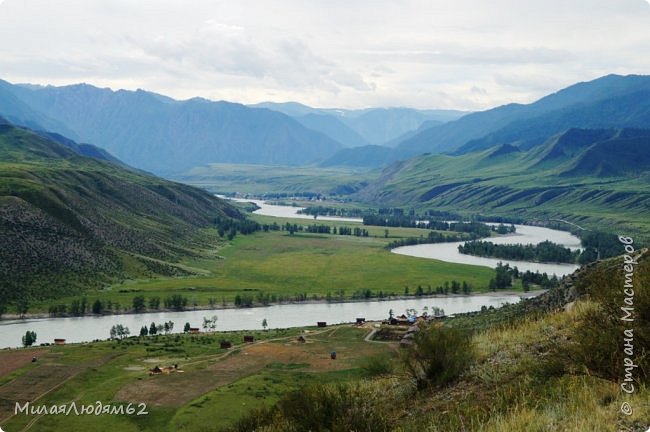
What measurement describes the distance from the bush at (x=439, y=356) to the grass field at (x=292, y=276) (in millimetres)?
104147

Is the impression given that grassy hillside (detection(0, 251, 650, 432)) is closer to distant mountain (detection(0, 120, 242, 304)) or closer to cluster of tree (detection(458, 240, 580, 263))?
distant mountain (detection(0, 120, 242, 304))

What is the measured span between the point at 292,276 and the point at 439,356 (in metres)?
133

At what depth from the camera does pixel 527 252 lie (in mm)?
182625

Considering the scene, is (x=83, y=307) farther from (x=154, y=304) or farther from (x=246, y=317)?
(x=246, y=317)

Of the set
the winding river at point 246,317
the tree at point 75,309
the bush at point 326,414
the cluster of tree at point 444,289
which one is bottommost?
the winding river at point 246,317

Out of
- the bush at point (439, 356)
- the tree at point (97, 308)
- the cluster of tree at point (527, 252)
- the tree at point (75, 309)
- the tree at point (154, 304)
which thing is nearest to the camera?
the bush at point (439, 356)

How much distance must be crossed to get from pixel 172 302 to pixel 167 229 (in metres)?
80.5

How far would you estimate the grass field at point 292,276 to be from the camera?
13150 cm

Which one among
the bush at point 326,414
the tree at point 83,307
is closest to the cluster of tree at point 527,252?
the tree at point 83,307

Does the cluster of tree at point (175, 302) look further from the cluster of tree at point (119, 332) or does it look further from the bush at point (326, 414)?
the bush at point (326, 414)

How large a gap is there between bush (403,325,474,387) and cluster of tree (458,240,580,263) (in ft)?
527

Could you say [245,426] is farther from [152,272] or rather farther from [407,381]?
[152,272]

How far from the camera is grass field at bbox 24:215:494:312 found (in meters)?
132

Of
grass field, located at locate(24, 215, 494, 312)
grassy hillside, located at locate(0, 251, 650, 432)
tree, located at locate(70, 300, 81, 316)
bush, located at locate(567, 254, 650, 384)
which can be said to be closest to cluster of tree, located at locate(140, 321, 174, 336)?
tree, located at locate(70, 300, 81, 316)
